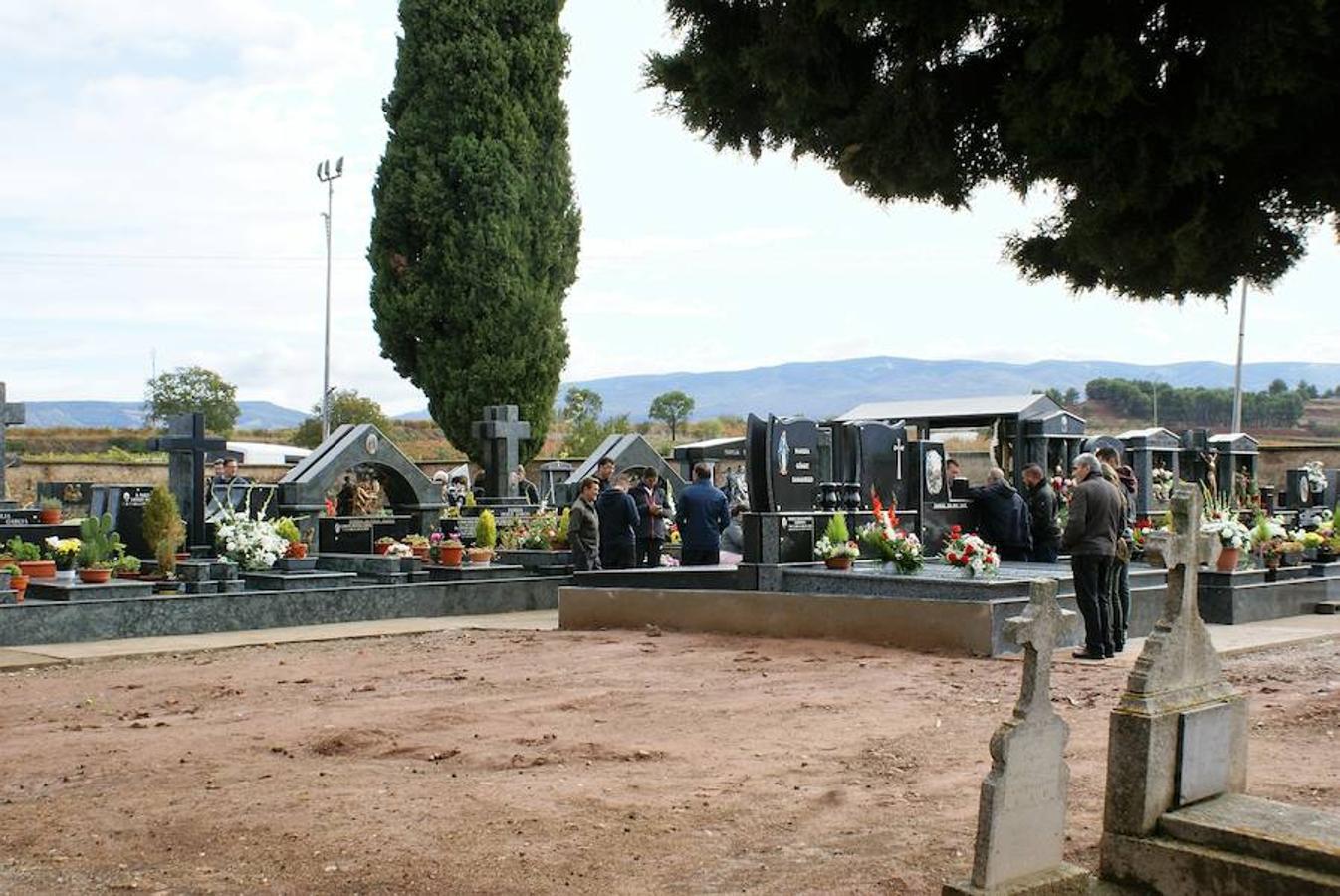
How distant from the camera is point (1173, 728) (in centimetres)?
501

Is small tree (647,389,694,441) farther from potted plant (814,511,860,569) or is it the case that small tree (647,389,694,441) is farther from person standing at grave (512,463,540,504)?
potted plant (814,511,860,569)

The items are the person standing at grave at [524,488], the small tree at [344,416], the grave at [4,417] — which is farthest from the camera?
the small tree at [344,416]

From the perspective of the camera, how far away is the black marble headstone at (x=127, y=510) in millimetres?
17609

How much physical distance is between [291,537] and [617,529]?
4017mm

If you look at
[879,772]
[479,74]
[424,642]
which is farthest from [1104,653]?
[479,74]

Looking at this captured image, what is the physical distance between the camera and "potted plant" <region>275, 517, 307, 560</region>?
55.2 feet

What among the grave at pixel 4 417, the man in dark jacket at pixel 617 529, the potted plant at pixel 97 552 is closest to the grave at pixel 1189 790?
the man in dark jacket at pixel 617 529

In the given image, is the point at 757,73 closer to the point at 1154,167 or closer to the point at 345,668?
the point at 1154,167

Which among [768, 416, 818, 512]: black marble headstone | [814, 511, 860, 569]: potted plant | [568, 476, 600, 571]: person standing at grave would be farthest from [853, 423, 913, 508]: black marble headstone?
[568, 476, 600, 571]: person standing at grave

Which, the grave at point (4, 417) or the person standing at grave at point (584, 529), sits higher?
the grave at point (4, 417)

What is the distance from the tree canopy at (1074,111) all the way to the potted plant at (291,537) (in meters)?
12.5

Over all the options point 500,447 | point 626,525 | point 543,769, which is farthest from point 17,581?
point 500,447

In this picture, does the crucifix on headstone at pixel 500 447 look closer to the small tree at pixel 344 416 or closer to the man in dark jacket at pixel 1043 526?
the man in dark jacket at pixel 1043 526

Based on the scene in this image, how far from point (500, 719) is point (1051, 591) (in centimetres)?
470
